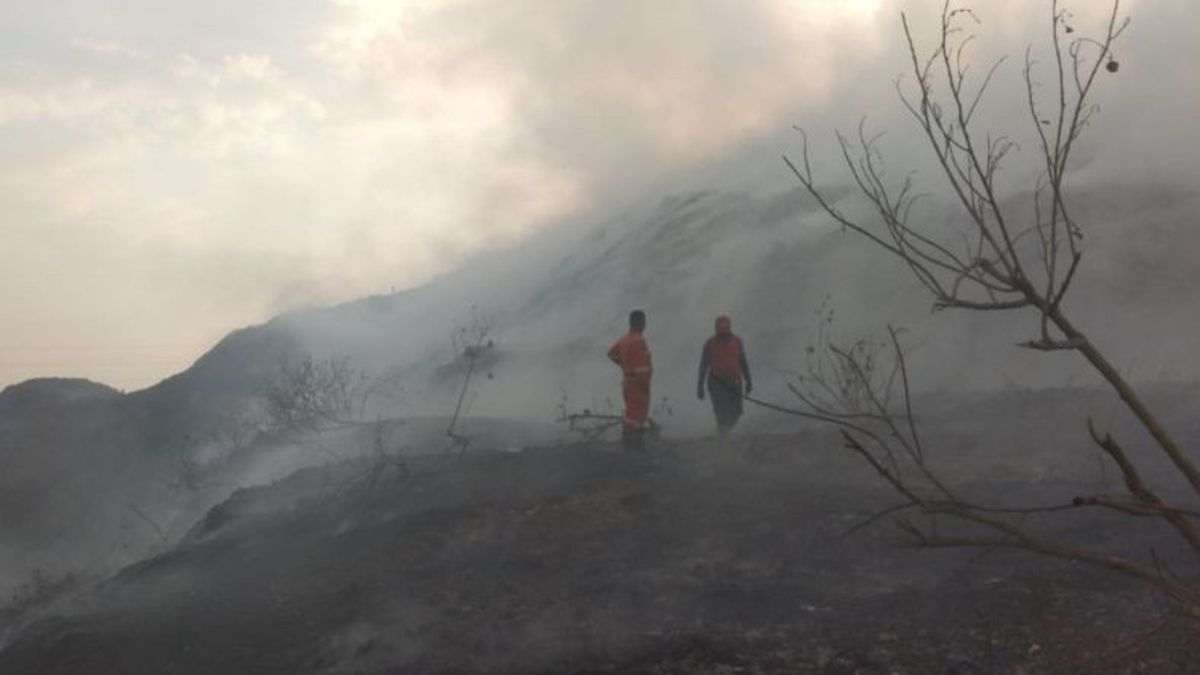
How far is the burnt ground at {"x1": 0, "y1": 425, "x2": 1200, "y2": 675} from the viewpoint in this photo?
5.37 m

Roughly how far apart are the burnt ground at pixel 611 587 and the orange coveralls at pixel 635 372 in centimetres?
35

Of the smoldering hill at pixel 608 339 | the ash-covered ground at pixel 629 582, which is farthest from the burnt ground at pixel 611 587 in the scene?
the smoldering hill at pixel 608 339

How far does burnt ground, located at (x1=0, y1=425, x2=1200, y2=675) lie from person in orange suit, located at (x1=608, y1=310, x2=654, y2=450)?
0.28 metres

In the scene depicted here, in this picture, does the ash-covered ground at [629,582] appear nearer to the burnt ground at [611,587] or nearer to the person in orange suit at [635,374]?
the burnt ground at [611,587]

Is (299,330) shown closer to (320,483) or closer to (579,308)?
(579,308)

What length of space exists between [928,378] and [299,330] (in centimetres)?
1430

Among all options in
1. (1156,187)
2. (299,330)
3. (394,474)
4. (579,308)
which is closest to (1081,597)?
(394,474)

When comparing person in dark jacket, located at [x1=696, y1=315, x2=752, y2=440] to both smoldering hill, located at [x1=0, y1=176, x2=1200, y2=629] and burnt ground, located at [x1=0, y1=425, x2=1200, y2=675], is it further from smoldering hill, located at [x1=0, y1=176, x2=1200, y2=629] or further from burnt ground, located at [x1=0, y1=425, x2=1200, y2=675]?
smoldering hill, located at [x1=0, y1=176, x2=1200, y2=629]

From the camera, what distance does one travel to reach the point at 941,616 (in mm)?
5531

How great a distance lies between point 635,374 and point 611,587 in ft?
9.70

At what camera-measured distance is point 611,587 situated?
663 centimetres

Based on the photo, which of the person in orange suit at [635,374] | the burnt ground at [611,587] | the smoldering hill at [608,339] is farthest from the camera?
the smoldering hill at [608,339]

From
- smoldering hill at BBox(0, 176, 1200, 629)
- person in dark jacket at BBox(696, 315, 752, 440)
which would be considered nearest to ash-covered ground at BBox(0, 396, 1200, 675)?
person in dark jacket at BBox(696, 315, 752, 440)

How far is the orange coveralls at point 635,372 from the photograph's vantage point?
934 cm
